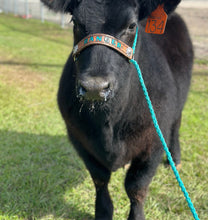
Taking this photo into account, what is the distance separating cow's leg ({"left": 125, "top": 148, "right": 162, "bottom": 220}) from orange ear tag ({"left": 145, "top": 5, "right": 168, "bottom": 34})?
3.44 feet

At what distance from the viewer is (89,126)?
7.08 feet

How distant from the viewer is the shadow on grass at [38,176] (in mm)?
2611

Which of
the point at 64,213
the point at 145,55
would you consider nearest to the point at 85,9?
the point at 145,55

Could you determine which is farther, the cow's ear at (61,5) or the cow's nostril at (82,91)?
the cow's ear at (61,5)

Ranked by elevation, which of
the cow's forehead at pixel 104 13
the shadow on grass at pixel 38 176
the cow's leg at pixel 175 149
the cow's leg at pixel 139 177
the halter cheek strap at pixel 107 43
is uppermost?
the cow's forehead at pixel 104 13

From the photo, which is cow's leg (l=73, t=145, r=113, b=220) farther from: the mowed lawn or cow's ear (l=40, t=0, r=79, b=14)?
cow's ear (l=40, t=0, r=79, b=14)

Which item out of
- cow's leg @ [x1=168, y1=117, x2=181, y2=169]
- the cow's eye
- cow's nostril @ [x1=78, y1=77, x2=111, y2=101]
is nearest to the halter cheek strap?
the cow's eye

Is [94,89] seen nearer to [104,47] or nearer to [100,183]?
[104,47]

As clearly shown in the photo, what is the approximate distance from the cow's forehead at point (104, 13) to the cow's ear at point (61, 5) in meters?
0.28

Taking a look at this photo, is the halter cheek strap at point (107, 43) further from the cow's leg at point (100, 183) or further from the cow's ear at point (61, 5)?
the cow's leg at point (100, 183)

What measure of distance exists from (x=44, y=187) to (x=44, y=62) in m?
A: 5.18

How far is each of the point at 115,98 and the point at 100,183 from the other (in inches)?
37.9

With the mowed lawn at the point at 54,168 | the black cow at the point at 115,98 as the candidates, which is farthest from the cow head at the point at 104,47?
the mowed lawn at the point at 54,168

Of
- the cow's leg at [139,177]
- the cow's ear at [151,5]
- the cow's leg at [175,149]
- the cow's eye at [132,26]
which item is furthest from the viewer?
the cow's leg at [175,149]
